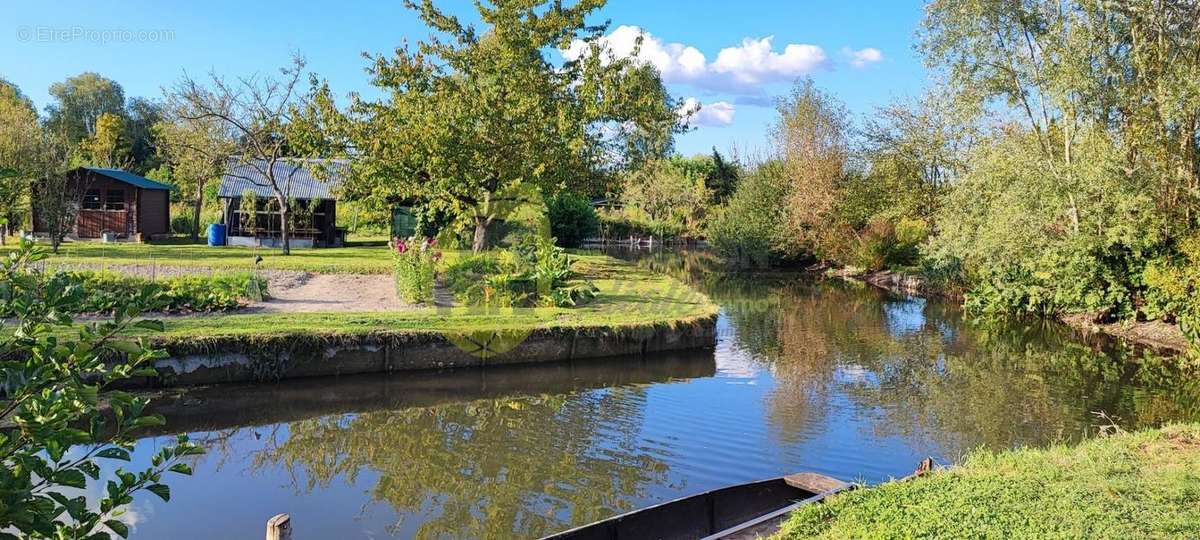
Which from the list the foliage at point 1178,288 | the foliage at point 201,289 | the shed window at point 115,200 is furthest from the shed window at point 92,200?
the foliage at point 1178,288

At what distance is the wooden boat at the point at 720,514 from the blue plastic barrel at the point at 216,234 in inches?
1136

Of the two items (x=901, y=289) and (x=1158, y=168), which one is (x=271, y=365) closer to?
(x=1158, y=168)

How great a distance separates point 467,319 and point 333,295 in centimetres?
418

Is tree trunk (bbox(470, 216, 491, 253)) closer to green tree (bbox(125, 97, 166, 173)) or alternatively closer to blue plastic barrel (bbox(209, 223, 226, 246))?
blue plastic barrel (bbox(209, 223, 226, 246))

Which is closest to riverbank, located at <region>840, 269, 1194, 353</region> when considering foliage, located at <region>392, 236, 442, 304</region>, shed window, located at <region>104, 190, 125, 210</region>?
foliage, located at <region>392, 236, 442, 304</region>

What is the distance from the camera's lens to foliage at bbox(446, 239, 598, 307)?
56.8ft

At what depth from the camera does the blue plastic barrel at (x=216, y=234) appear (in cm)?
3102

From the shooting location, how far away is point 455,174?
24062 millimetres

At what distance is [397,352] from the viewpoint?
44.4 ft

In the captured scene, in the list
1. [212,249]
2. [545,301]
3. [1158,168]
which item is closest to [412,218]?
[212,249]

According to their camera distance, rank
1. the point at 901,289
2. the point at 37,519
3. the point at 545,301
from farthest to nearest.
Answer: the point at 901,289 < the point at 545,301 < the point at 37,519

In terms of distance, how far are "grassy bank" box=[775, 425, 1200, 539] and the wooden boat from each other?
0.36m

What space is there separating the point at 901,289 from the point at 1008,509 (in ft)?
92.6

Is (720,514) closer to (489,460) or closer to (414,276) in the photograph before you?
(489,460)
